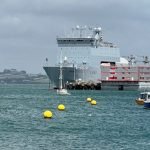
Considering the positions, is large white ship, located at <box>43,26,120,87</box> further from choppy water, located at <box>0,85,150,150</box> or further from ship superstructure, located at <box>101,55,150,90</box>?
choppy water, located at <box>0,85,150,150</box>

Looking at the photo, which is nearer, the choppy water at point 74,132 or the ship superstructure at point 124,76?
the choppy water at point 74,132

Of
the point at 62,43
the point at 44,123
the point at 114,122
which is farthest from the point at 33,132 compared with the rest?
the point at 62,43

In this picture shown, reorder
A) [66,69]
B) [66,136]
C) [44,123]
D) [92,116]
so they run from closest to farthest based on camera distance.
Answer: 1. [66,136]
2. [44,123]
3. [92,116]
4. [66,69]

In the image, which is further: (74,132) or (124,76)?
(124,76)

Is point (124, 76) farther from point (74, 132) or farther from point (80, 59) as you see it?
point (74, 132)

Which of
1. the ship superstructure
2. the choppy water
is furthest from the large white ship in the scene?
the choppy water

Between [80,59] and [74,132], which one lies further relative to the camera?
[80,59]

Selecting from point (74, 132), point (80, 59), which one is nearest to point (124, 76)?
point (80, 59)

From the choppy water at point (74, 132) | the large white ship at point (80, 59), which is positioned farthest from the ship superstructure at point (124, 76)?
the choppy water at point (74, 132)

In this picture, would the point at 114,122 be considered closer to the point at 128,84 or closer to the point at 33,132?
the point at 33,132

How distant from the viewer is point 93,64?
165 meters

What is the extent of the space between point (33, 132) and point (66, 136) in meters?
3.09

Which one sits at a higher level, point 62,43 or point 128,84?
point 62,43

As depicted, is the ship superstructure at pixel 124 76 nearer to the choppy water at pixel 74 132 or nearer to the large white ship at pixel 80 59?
the large white ship at pixel 80 59
